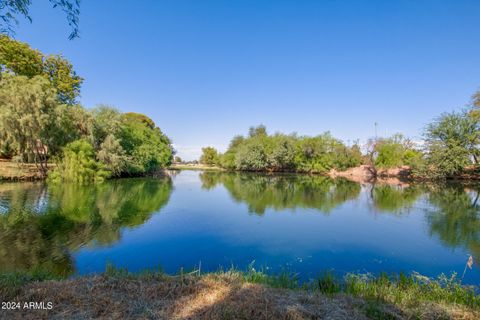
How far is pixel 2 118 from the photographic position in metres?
20.3

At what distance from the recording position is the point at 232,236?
10633mm

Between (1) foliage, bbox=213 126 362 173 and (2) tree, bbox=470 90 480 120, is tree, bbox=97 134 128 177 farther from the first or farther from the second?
(2) tree, bbox=470 90 480 120

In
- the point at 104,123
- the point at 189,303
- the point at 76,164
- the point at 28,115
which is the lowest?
the point at 189,303

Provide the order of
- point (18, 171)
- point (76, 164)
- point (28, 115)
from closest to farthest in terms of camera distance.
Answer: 1. point (28, 115)
2. point (18, 171)
3. point (76, 164)

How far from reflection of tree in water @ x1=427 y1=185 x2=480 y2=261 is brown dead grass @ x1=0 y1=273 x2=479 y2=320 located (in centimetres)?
817

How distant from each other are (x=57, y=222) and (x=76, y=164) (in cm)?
1627

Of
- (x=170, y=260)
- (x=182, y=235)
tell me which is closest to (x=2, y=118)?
(x=182, y=235)

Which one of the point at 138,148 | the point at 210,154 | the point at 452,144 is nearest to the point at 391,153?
the point at 452,144

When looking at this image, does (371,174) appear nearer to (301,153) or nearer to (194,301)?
(301,153)

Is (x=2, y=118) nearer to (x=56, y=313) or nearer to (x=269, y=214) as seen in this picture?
(x=269, y=214)

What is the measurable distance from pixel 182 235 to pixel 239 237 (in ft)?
8.49

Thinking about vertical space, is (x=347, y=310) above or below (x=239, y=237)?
above

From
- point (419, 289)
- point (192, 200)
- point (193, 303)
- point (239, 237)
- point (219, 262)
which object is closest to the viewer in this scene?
point (193, 303)

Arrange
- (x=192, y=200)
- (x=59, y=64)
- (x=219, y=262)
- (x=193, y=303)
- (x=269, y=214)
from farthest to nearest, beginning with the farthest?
1. (x=59, y=64)
2. (x=192, y=200)
3. (x=269, y=214)
4. (x=219, y=262)
5. (x=193, y=303)
